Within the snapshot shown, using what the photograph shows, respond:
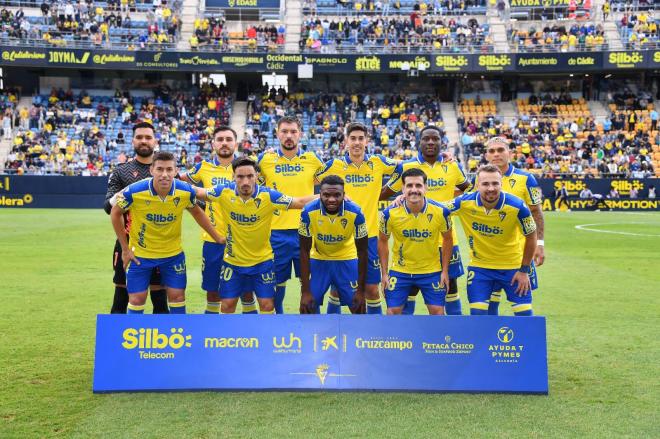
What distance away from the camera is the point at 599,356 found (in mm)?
7125

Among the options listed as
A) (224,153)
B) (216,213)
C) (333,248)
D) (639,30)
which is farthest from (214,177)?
(639,30)

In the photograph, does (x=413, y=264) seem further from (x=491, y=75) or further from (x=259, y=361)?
(x=491, y=75)

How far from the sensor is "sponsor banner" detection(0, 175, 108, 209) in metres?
33.0

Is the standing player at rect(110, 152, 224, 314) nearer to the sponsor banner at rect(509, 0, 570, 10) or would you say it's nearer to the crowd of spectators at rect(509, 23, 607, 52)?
the crowd of spectators at rect(509, 23, 607, 52)

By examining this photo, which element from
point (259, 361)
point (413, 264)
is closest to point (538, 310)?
point (413, 264)

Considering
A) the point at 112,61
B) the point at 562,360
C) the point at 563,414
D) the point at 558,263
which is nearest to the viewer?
the point at 563,414

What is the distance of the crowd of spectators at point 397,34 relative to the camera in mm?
41938

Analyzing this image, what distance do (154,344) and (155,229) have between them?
1513 millimetres

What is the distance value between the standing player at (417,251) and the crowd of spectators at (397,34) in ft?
118

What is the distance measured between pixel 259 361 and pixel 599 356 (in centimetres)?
366

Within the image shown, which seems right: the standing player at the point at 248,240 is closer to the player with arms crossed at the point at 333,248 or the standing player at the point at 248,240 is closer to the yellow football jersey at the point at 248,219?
the yellow football jersey at the point at 248,219

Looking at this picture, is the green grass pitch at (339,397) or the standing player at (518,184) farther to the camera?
the standing player at (518,184)

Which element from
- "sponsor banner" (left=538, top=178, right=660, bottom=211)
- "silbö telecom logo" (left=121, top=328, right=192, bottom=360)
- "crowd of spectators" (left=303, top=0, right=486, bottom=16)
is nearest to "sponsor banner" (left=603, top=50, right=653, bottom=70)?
"crowd of spectators" (left=303, top=0, right=486, bottom=16)

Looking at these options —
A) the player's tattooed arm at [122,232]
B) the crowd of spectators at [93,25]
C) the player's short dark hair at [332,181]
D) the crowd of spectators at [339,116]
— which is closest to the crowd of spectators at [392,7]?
the crowd of spectators at [339,116]
